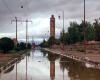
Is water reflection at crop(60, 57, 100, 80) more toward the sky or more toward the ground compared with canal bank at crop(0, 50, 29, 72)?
more toward the sky

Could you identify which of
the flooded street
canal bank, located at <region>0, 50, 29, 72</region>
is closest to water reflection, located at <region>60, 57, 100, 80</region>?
the flooded street

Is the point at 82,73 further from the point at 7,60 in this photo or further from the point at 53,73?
the point at 7,60

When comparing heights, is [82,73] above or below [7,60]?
above

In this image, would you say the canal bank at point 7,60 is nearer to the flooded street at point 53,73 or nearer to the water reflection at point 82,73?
the flooded street at point 53,73

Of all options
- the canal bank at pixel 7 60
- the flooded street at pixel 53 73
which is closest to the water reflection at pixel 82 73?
the flooded street at pixel 53 73

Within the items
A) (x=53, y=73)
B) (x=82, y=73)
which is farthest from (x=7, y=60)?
(x=82, y=73)

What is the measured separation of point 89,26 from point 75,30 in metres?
8.81

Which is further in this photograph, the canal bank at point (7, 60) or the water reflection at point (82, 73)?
the canal bank at point (7, 60)

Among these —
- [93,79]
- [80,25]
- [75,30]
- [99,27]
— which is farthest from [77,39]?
[93,79]

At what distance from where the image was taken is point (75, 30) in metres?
105

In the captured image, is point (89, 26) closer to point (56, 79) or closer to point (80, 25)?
point (80, 25)

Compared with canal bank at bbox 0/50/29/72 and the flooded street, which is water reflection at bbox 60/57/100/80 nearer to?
the flooded street

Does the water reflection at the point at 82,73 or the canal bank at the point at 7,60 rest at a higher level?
the water reflection at the point at 82,73

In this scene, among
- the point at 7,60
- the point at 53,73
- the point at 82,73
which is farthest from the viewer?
the point at 7,60
